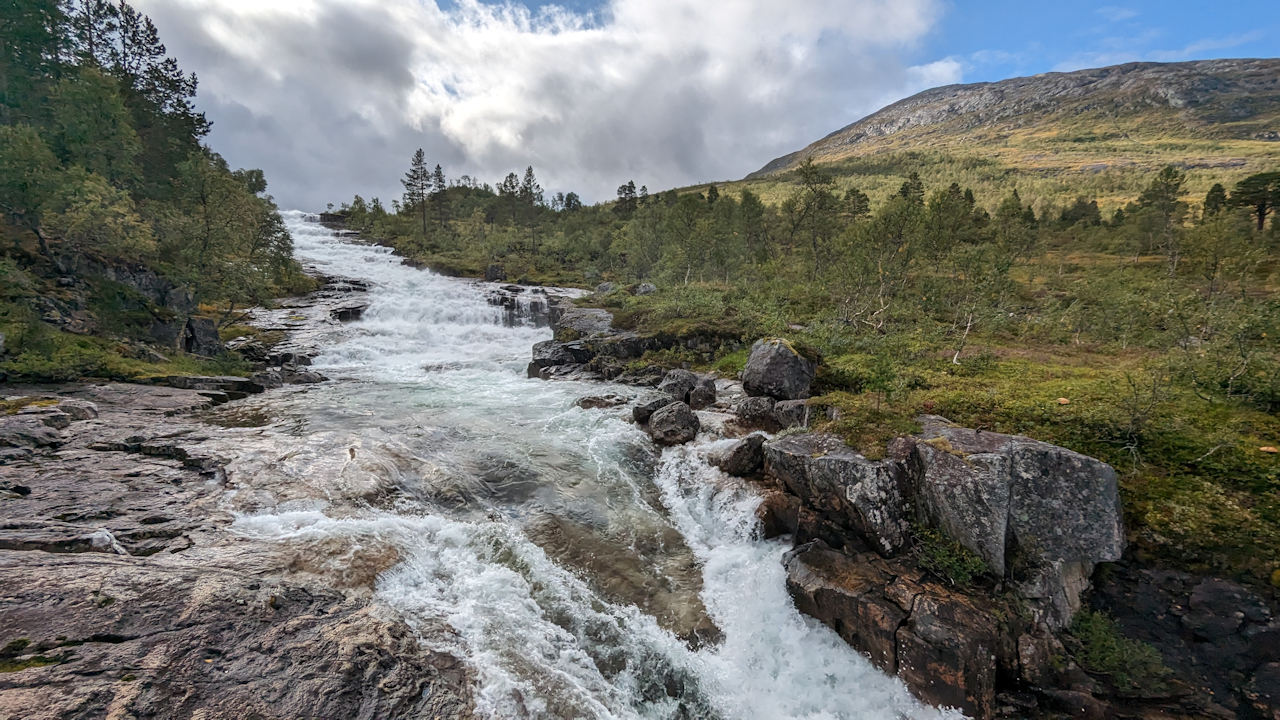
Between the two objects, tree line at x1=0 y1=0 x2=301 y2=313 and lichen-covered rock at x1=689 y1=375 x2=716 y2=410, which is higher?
tree line at x1=0 y1=0 x2=301 y2=313

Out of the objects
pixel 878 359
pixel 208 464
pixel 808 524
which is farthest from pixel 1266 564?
pixel 208 464

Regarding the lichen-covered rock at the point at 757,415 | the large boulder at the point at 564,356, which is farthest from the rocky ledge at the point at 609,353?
the lichen-covered rock at the point at 757,415

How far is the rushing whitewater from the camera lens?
7.39 meters

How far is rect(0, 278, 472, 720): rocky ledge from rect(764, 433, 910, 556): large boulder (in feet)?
24.8

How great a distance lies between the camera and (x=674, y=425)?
51.9ft

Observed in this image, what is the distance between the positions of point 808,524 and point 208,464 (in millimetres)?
15319

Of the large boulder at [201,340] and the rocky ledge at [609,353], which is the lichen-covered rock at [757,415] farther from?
the large boulder at [201,340]

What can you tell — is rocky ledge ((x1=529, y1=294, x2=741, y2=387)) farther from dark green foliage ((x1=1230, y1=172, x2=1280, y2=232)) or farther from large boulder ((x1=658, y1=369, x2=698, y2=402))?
dark green foliage ((x1=1230, y1=172, x2=1280, y2=232))

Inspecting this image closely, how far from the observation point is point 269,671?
5.62m

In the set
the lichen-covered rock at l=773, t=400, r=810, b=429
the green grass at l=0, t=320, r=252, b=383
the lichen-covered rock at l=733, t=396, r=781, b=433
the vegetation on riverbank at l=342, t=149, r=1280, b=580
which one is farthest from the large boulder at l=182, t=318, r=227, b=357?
the lichen-covered rock at l=773, t=400, r=810, b=429

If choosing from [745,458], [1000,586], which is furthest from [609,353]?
[1000,586]

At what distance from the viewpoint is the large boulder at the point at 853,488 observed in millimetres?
8781

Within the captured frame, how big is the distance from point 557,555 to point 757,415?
360 inches

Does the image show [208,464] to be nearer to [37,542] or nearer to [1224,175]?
[37,542]
